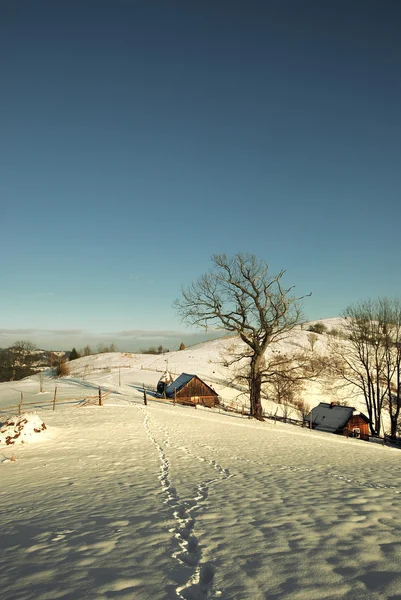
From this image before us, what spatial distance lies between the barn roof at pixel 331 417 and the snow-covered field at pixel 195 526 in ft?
78.9

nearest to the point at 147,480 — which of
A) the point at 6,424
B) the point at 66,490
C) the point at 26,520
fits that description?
the point at 66,490

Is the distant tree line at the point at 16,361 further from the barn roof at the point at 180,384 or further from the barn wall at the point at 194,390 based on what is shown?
the barn wall at the point at 194,390

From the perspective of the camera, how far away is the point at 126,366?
7931cm

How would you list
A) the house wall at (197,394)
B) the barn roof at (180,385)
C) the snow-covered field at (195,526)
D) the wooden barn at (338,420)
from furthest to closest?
the barn roof at (180,385) < the house wall at (197,394) < the wooden barn at (338,420) < the snow-covered field at (195,526)

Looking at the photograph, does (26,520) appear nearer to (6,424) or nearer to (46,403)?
(6,424)

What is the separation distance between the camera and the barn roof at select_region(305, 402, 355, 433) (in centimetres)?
3588

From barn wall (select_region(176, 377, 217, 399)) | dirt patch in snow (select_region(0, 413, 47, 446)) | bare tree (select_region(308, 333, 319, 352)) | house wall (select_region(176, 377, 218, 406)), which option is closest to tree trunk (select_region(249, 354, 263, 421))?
house wall (select_region(176, 377, 218, 406))

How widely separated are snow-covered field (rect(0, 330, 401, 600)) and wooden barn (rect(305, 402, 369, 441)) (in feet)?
78.6

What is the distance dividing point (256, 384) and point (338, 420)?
14.0 m

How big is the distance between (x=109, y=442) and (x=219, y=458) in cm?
548

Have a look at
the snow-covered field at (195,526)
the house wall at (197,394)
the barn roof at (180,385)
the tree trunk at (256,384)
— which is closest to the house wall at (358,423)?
the tree trunk at (256,384)

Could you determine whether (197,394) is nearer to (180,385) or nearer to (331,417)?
(180,385)

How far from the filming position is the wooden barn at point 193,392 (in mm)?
43438

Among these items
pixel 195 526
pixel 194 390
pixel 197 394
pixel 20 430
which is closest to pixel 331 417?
pixel 197 394
